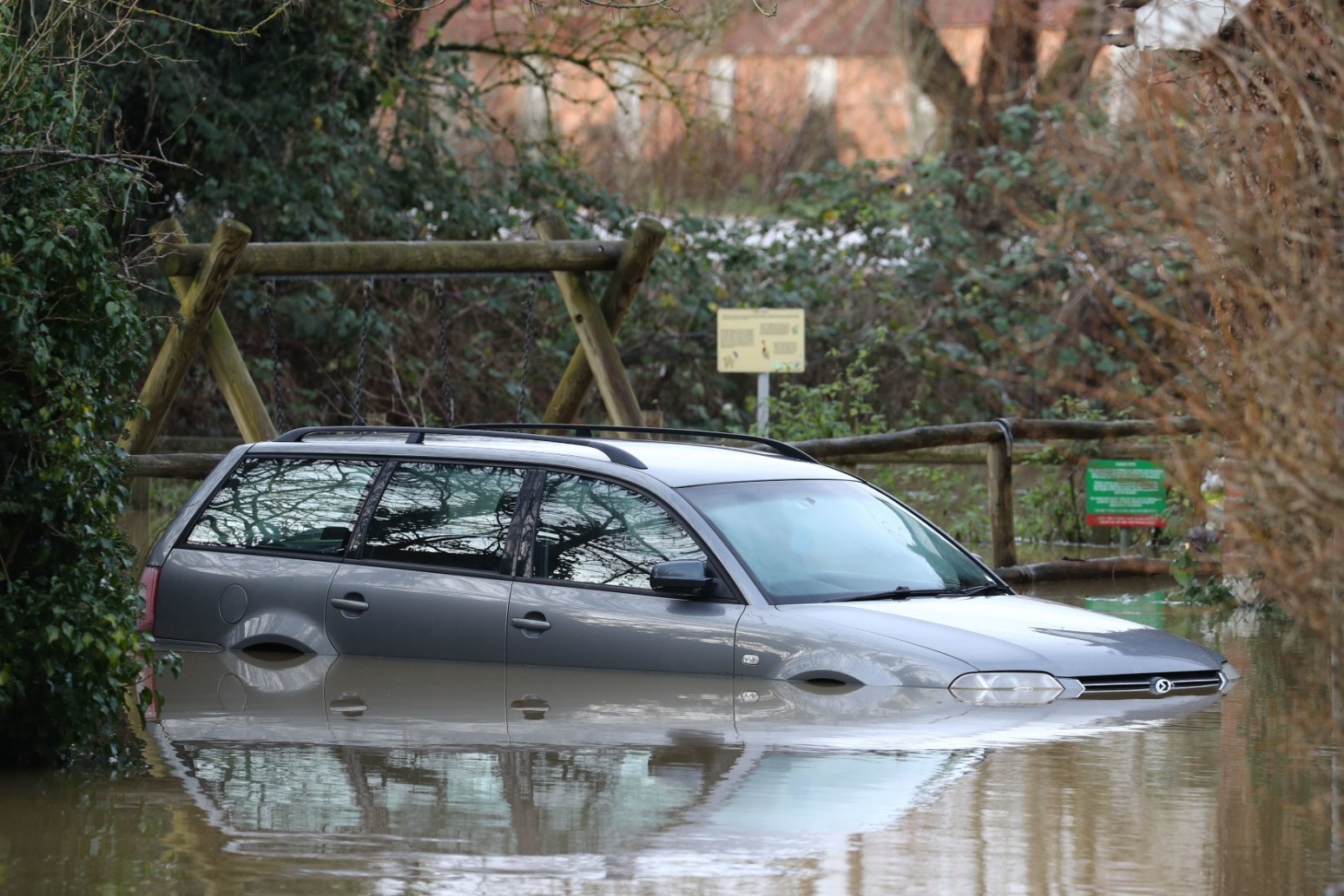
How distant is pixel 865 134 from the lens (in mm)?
37938

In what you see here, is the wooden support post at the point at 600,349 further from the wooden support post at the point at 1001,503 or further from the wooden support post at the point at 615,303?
the wooden support post at the point at 1001,503

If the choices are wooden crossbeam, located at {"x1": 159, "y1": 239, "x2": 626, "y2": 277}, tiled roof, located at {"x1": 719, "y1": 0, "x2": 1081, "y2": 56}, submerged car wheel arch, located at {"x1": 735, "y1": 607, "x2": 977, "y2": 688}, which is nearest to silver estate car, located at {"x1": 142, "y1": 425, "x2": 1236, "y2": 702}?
submerged car wheel arch, located at {"x1": 735, "y1": 607, "x2": 977, "y2": 688}

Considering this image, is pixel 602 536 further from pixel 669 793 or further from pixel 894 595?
pixel 669 793

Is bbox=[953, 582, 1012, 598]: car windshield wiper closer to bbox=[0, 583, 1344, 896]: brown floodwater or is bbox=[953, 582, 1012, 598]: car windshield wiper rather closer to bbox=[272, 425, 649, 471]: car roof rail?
bbox=[0, 583, 1344, 896]: brown floodwater

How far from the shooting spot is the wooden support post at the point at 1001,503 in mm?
14109

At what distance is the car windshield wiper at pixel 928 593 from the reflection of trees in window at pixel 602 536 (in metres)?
0.68

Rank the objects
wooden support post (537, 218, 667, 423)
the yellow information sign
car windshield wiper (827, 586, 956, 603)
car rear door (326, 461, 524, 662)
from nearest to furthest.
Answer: car windshield wiper (827, 586, 956, 603), car rear door (326, 461, 524, 662), wooden support post (537, 218, 667, 423), the yellow information sign

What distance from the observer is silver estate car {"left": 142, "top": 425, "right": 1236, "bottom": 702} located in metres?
7.88

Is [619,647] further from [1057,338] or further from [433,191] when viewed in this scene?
[1057,338]

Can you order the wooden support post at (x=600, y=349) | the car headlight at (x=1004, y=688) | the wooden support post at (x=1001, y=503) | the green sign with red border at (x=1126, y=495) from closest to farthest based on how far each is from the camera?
1. the car headlight at (x=1004, y=688)
2. the wooden support post at (x=600, y=349)
3. the wooden support post at (x=1001, y=503)
4. the green sign with red border at (x=1126, y=495)

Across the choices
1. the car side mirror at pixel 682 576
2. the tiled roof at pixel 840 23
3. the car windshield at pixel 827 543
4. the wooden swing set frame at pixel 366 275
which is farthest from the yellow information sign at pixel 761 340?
the car side mirror at pixel 682 576

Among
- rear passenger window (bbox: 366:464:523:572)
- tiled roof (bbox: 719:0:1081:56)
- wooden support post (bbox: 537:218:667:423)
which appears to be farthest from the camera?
tiled roof (bbox: 719:0:1081:56)

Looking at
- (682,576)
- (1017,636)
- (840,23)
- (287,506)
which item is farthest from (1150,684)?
(840,23)

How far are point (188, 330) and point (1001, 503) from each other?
5983 millimetres
